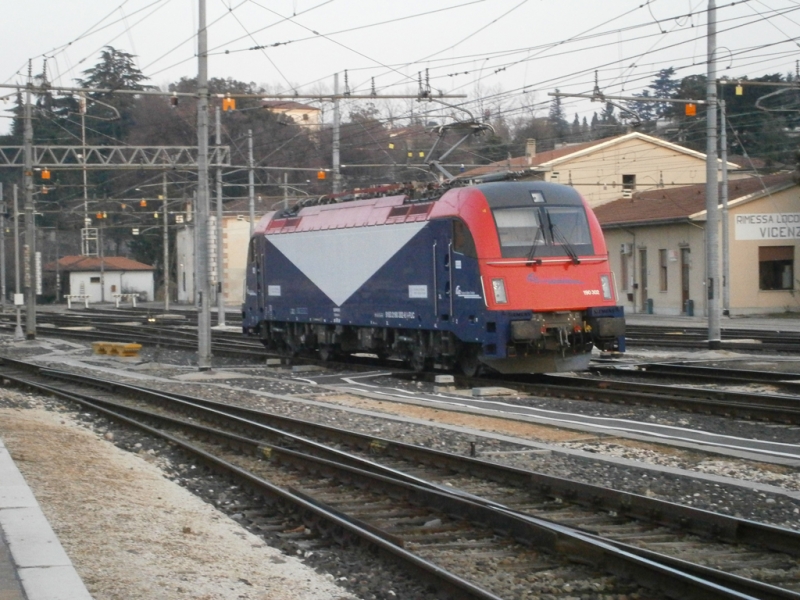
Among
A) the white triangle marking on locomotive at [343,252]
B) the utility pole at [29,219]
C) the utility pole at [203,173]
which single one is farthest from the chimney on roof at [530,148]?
the utility pole at [203,173]

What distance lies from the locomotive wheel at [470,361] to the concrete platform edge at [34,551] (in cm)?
1225

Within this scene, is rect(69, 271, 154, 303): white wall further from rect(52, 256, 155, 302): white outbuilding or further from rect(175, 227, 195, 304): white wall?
rect(175, 227, 195, 304): white wall

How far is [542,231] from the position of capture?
1973 cm

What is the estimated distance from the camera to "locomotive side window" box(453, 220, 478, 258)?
1945cm

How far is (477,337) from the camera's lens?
1941 cm

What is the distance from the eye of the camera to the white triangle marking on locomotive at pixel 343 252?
2247cm

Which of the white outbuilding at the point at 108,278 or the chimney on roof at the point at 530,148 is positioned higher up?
the chimney on roof at the point at 530,148

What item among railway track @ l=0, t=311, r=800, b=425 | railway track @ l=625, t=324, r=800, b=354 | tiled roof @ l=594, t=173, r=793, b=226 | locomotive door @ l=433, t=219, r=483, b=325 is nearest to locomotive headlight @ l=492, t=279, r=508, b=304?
locomotive door @ l=433, t=219, r=483, b=325

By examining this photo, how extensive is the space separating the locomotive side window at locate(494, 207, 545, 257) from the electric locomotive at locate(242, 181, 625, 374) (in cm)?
2

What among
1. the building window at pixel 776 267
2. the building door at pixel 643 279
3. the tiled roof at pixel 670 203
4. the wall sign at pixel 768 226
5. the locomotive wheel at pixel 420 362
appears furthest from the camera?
the building door at pixel 643 279

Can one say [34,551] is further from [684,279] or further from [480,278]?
[684,279]

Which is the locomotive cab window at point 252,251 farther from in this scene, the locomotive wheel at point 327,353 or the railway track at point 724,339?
the railway track at point 724,339

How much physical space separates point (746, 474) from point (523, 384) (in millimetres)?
8659

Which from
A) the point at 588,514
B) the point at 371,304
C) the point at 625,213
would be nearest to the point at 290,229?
the point at 371,304
